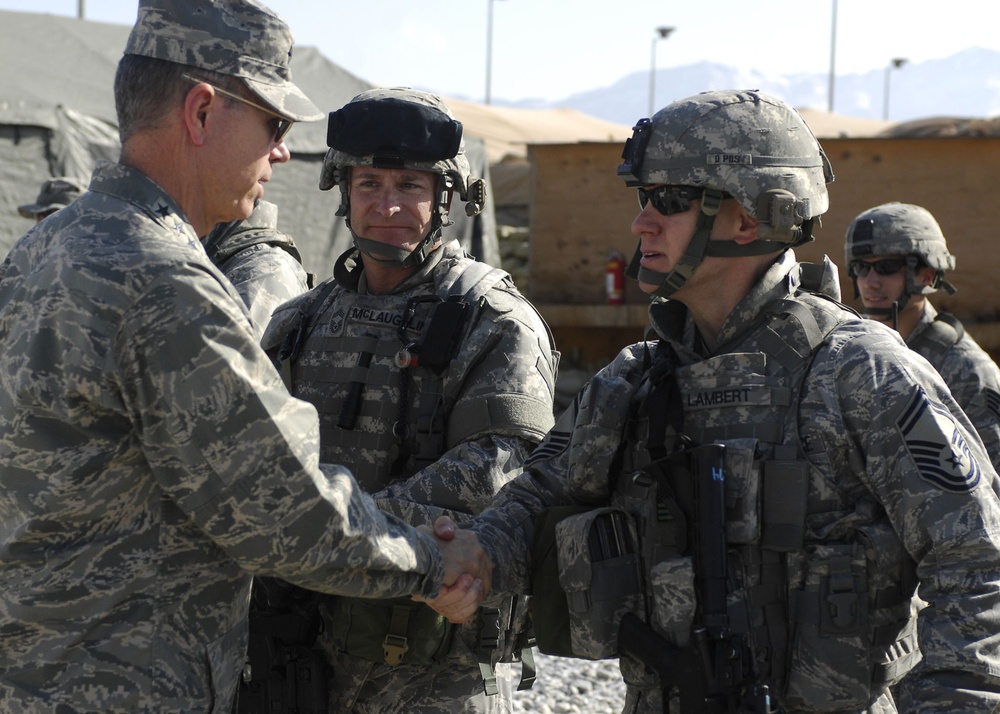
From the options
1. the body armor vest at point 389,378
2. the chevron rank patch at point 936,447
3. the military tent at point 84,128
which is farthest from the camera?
the military tent at point 84,128

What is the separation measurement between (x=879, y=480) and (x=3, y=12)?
12.8m

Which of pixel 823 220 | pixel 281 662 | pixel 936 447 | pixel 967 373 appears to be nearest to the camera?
pixel 936 447

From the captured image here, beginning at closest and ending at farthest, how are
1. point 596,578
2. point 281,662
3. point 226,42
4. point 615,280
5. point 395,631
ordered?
point 226,42 < point 596,578 < point 395,631 < point 281,662 < point 615,280

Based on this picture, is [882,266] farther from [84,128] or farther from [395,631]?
[84,128]

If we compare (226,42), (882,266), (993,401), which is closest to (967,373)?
(993,401)

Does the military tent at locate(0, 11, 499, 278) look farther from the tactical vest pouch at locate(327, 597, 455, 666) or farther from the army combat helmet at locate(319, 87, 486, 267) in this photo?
the tactical vest pouch at locate(327, 597, 455, 666)

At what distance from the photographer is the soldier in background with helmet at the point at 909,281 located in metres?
6.46

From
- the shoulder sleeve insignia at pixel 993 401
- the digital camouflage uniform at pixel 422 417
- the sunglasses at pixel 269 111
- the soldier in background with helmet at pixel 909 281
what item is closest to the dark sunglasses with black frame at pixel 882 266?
the soldier in background with helmet at pixel 909 281

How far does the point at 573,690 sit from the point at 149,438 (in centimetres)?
445

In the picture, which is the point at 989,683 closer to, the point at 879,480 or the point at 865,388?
the point at 879,480

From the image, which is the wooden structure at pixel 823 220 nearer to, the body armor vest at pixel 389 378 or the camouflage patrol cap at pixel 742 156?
the body armor vest at pixel 389 378

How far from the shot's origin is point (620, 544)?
306cm

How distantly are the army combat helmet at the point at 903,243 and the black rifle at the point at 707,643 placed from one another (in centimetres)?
423

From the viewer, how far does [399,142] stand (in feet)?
12.6
